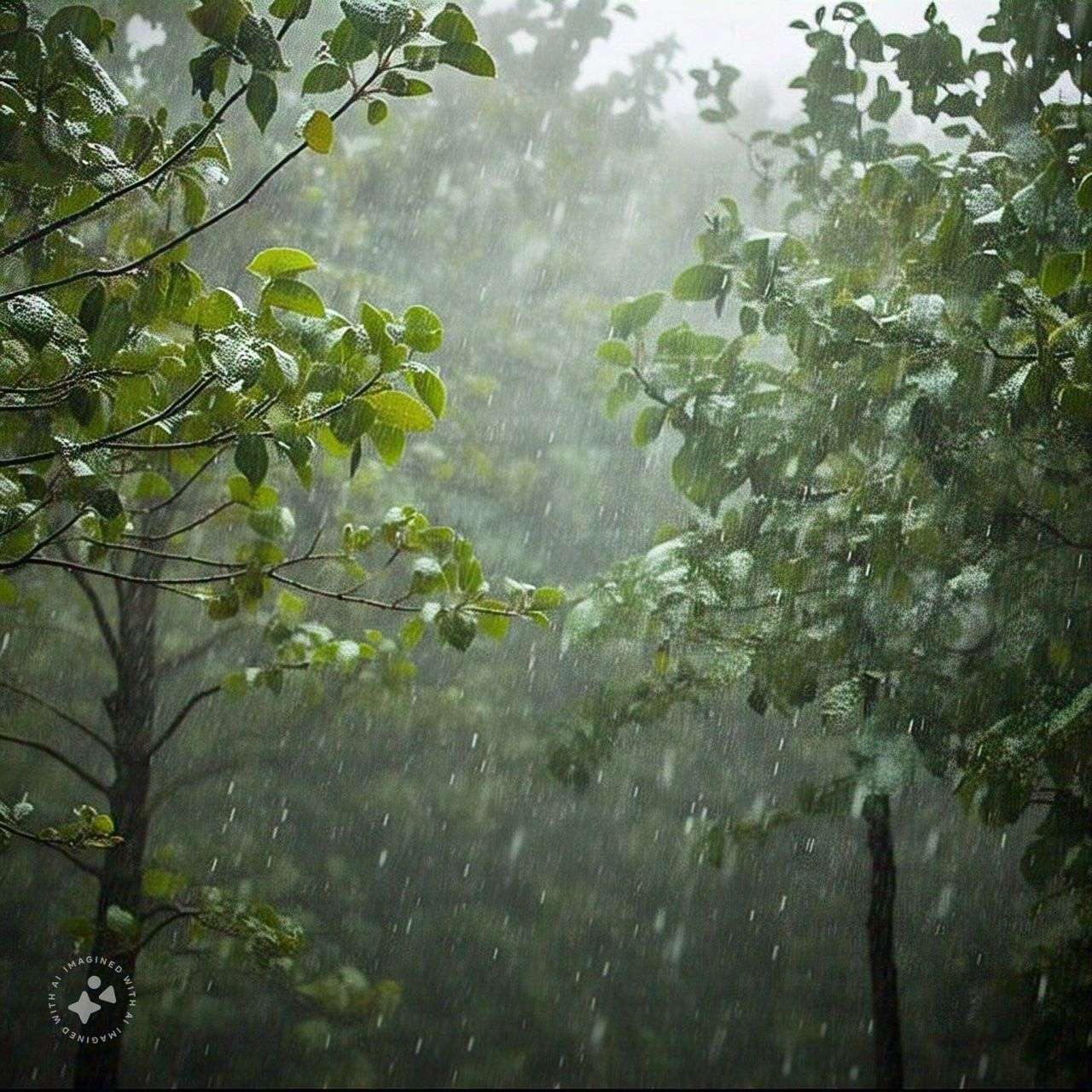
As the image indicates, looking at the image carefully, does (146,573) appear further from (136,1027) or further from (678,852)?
(678,852)

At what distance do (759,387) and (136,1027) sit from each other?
4.71 metres

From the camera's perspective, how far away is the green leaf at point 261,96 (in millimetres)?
916

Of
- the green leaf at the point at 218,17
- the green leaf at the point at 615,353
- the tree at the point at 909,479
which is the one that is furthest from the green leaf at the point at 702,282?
the green leaf at the point at 218,17

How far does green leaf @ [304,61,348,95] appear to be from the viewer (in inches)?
36.4

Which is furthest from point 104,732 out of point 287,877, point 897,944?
point 897,944

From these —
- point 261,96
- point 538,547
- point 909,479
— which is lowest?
point 261,96

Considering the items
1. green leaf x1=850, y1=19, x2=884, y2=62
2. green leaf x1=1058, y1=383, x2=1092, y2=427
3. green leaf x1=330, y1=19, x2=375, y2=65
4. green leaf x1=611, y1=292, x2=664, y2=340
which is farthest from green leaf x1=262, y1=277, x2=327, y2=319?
green leaf x1=850, y1=19, x2=884, y2=62

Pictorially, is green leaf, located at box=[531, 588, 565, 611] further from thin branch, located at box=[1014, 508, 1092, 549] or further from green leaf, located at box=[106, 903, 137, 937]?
green leaf, located at box=[106, 903, 137, 937]

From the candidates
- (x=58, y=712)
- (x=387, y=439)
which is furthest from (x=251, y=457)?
(x=58, y=712)

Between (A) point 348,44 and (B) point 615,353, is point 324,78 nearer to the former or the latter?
(A) point 348,44

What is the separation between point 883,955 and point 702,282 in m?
1.51

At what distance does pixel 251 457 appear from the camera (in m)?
1.05

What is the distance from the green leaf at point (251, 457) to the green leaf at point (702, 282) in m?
0.91

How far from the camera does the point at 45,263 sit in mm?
1224
